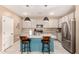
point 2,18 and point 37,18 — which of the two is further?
point 37,18

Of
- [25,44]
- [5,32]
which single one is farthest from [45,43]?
[5,32]

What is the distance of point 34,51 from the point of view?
19.8 feet

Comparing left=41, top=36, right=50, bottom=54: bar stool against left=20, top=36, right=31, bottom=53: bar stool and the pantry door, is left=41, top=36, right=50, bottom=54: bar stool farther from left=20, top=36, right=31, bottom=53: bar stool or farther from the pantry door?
the pantry door

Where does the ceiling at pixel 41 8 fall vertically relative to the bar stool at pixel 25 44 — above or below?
above

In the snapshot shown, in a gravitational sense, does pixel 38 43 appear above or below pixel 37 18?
below

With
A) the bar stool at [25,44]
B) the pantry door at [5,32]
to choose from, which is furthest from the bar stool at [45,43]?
the pantry door at [5,32]

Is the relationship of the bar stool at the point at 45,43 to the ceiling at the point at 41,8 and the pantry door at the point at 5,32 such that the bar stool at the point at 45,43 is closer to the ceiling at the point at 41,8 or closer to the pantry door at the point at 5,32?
the ceiling at the point at 41,8

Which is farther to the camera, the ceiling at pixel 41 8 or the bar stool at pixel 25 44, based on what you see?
the ceiling at pixel 41 8

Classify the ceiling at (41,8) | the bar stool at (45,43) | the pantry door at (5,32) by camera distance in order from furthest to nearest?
the ceiling at (41,8), the pantry door at (5,32), the bar stool at (45,43)

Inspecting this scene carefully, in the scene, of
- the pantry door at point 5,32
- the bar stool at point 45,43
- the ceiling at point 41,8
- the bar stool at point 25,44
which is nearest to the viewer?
the bar stool at point 45,43
